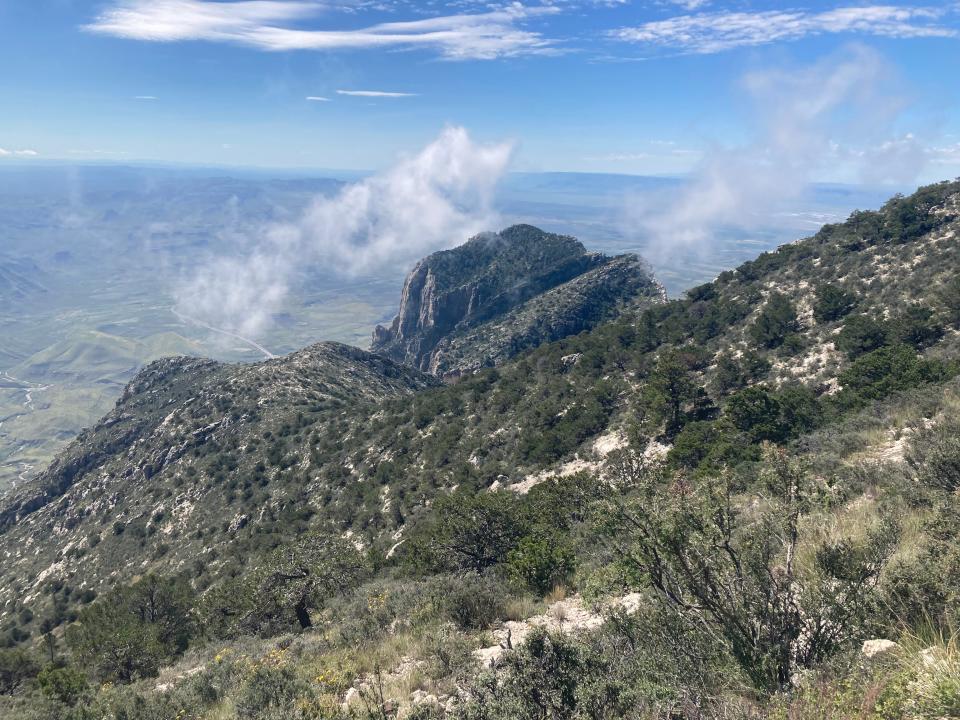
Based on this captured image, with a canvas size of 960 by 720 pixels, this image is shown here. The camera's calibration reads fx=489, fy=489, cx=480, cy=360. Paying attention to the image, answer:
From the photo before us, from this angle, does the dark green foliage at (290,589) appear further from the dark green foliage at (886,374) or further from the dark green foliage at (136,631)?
Result: the dark green foliage at (886,374)

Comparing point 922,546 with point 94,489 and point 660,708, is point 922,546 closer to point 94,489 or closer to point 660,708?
point 660,708

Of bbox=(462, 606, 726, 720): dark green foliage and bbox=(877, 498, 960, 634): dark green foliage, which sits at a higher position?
bbox=(877, 498, 960, 634): dark green foliage

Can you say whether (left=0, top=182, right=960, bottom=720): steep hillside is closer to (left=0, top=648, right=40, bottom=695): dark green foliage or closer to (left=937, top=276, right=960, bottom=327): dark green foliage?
(left=937, top=276, right=960, bottom=327): dark green foliage

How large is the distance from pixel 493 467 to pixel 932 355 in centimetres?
2950

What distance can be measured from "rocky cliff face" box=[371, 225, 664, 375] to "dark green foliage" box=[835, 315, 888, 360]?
73609 mm

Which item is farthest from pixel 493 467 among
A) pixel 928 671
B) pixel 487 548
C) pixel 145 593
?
pixel 928 671

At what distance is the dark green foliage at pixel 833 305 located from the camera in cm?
4018

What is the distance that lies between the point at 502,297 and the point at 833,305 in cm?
10391

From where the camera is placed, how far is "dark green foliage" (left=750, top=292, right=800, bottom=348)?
41312 millimetres

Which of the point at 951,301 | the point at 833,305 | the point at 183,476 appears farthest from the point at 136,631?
the point at 833,305

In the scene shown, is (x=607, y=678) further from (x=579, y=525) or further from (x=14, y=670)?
(x=14, y=670)

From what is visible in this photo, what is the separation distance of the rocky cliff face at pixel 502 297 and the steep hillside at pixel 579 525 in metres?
46.4

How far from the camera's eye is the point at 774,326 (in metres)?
41.8

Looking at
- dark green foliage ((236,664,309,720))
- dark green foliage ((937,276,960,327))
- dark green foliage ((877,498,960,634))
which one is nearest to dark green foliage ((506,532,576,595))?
dark green foliage ((236,664,309,720))
